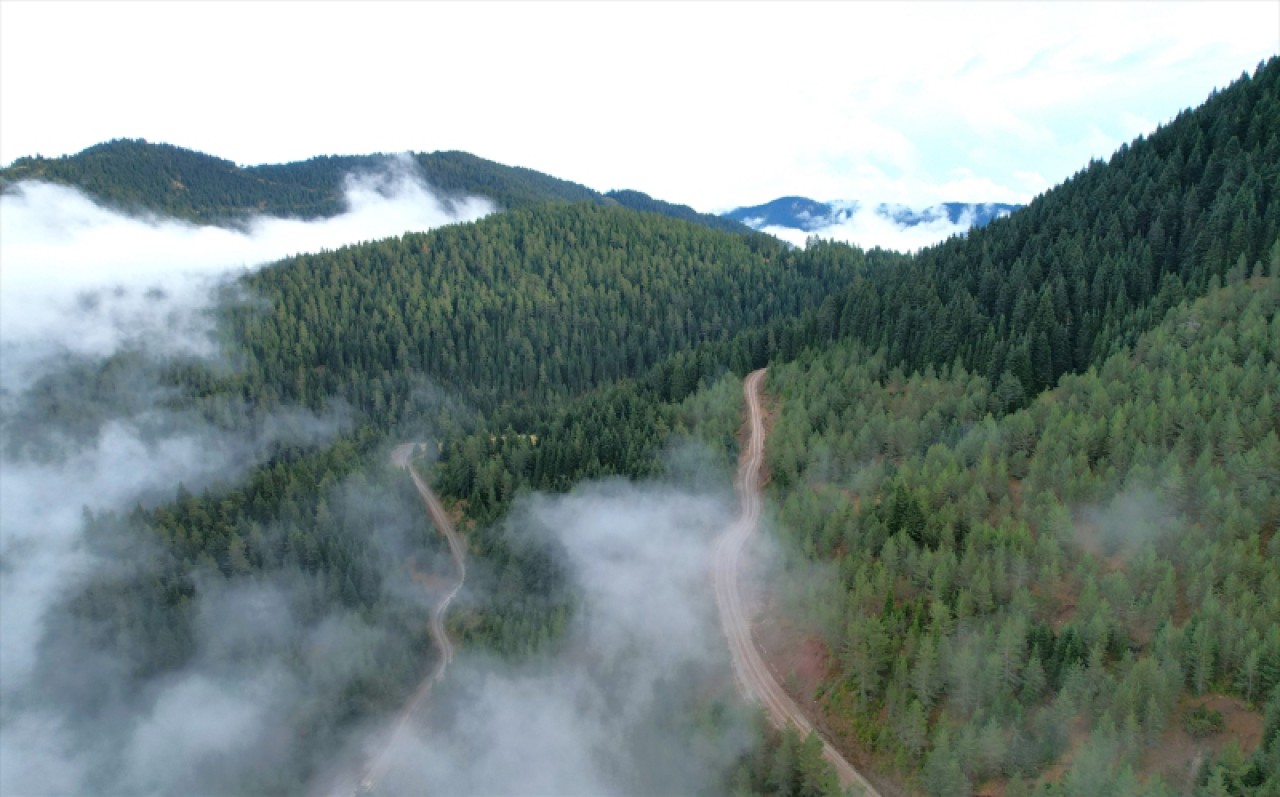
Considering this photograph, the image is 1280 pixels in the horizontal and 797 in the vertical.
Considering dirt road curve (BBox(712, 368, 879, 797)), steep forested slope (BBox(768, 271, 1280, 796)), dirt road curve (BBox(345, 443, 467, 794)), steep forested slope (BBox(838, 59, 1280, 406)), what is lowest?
dirt road curve (BBox(345, 443, 467, 794))

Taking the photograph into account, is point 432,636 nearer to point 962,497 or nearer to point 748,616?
point 748,616

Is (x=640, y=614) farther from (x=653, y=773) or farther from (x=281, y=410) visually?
(x=281, y=410)

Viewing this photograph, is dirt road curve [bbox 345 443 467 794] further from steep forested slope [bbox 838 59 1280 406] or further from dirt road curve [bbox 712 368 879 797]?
steep forested slope [bbox 838 59 1280 406]

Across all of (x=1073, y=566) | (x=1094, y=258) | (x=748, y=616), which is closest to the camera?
(x=1073, y=566)

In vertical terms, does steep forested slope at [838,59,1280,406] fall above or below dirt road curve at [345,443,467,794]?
above

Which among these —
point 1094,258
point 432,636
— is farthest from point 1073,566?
point 432,636

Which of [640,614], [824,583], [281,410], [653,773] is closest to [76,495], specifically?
[281,410]

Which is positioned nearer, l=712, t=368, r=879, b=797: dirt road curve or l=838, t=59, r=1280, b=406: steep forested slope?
l=712, t=368, r=879, b=797: dirt road curve

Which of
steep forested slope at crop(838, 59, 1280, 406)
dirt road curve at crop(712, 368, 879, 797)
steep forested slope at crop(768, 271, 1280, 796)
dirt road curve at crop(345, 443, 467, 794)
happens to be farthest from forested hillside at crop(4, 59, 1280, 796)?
dirt road curve at crop(712, 368, 879, 797)
